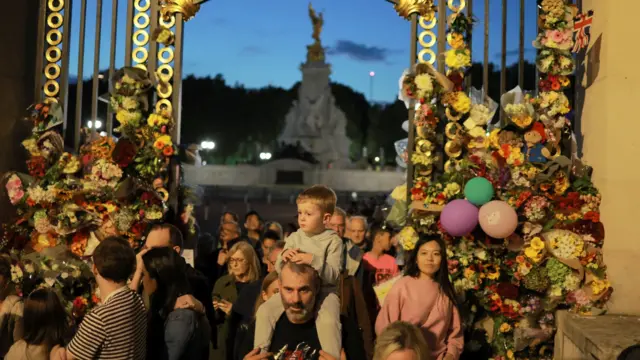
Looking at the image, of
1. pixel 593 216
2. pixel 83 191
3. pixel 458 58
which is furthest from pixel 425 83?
pixel 83 191

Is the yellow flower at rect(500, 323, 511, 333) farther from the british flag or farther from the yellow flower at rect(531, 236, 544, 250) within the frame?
the british flag

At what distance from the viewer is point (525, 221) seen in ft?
18.5

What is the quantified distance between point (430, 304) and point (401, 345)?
1506 millimetres

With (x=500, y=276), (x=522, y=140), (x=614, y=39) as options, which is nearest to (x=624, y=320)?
(x=500, y=276)

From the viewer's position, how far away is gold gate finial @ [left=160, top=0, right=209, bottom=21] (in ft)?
21.7

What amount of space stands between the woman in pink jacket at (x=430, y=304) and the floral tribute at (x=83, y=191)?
271 centimetres

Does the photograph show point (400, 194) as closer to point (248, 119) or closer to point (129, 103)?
point (129, 103)

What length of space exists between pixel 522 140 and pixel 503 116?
1.22 ft

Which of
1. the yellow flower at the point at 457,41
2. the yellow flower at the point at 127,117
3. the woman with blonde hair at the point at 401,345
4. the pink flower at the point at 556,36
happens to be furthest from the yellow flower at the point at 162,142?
the woman with blonde hair at the point at 401,345

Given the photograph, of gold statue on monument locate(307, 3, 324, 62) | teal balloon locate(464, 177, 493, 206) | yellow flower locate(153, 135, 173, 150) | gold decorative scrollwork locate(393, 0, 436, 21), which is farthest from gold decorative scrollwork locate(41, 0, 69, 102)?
gold statue on monument locate(307, 3, 324, 62)

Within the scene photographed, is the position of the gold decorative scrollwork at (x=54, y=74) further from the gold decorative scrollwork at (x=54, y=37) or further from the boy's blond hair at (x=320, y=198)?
the boy's blond hair at (x=320, y=198)

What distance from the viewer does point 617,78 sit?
5387 mm

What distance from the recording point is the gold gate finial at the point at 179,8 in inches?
260

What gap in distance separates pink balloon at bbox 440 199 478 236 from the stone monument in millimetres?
29617
